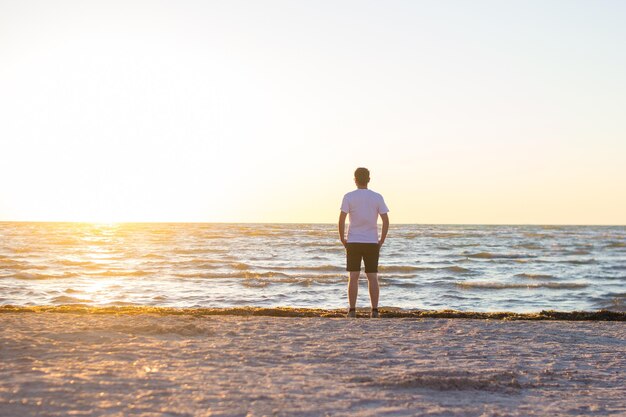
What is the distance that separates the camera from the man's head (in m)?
8.07

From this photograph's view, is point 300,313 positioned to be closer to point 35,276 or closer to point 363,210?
point 363,210

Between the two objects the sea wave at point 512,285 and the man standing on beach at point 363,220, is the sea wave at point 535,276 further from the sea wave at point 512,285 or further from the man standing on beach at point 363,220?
the man standing on beach at point 363,220

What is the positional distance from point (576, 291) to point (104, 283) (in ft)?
38.1

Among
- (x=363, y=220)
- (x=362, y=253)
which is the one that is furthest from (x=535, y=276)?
(x=363, y=220)

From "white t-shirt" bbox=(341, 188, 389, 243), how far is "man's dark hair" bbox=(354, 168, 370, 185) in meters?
0.10

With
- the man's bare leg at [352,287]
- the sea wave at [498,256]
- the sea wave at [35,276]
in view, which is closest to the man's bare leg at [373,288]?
the man's bare leg at [352,287]

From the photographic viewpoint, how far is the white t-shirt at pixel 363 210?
803 centimetres

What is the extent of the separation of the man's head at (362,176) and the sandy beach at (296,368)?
1.92m

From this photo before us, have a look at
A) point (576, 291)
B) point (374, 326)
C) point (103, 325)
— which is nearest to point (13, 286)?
point (103, 325)

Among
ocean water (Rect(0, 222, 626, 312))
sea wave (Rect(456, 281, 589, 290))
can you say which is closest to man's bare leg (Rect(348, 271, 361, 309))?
ocean water (Rect(0, 222, 626, 312))

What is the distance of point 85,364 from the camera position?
4.50 meters

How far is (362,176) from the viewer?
8.07 metres

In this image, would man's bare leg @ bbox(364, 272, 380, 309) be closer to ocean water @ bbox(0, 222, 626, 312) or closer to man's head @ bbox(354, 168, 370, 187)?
man's head @ bbox(354, 168, 370, 187)

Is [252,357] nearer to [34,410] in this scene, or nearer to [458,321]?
[34,410]
